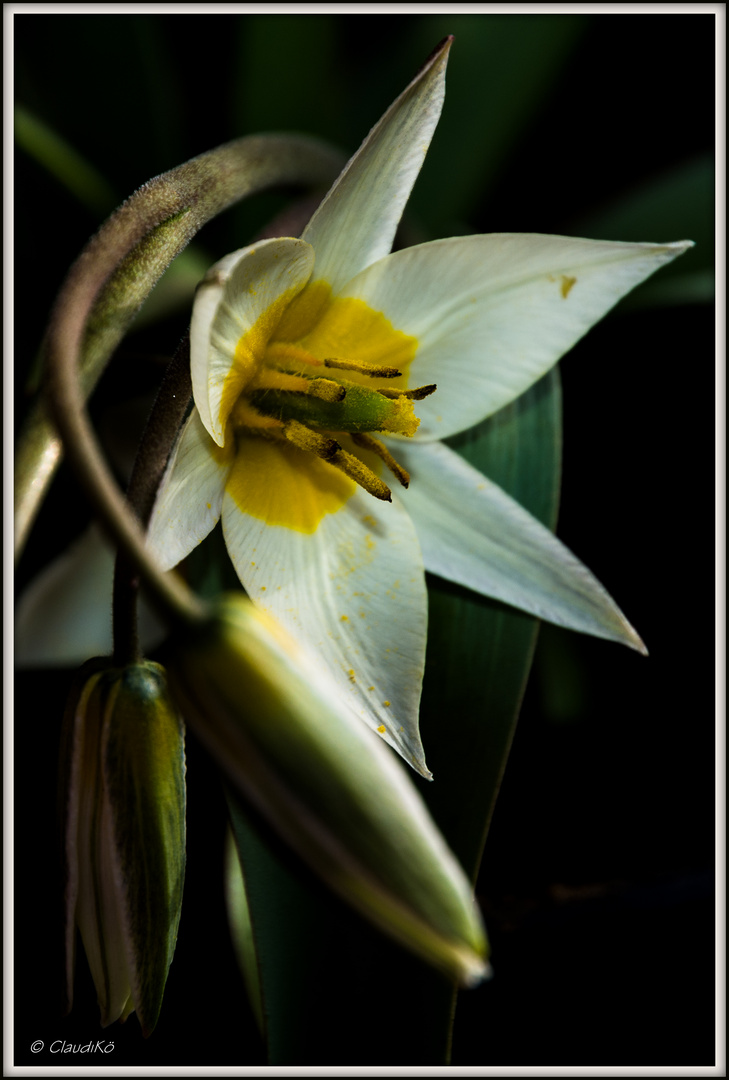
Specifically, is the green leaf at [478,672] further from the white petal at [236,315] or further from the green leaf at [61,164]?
the green leaf at [61,164]

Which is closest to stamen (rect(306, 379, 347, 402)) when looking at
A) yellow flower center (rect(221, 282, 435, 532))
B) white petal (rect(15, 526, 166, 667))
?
yellow flower center (rect(221, 282, 435, 532))

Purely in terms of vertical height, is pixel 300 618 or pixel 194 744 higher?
pixel 300 618

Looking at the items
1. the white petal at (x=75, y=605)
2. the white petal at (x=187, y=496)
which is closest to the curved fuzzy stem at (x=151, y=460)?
the white petal at (x=187, y=496)

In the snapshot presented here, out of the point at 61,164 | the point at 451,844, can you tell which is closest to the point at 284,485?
the point at 451,844

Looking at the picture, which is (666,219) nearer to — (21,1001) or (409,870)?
(409,870)

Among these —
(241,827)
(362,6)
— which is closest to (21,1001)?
(241,827)

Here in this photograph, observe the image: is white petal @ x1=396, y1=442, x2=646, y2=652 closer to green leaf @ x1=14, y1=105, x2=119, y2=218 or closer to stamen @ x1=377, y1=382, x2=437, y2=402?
stamen @ x1=377, y1=382, x2=437, y2=402

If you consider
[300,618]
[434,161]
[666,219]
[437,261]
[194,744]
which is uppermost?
[434,161]

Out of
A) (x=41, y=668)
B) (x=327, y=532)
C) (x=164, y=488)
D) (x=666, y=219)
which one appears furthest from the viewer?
(x=666, y=219)
